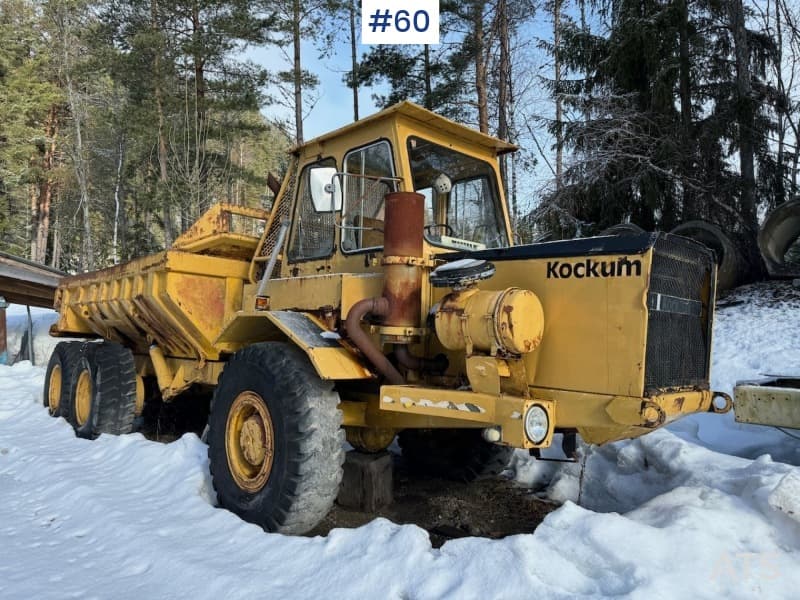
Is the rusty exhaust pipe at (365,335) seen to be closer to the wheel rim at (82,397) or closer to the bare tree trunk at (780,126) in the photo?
the wheel rim at (82,397)

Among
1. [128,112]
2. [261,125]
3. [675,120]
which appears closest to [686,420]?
[675,120]

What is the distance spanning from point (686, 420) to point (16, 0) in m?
33.3

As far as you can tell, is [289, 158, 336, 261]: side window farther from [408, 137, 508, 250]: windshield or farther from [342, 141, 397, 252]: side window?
[408, 137, 508, 250]: windshield

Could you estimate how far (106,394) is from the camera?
21.1ft

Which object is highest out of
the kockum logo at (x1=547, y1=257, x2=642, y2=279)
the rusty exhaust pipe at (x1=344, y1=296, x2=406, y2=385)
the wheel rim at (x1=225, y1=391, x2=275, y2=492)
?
the kockum logo at (x1=547, y1=257, x2=642, y2=279)

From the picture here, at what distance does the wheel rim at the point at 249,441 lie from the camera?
3873 mm

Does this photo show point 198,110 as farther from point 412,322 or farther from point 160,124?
point 412,322

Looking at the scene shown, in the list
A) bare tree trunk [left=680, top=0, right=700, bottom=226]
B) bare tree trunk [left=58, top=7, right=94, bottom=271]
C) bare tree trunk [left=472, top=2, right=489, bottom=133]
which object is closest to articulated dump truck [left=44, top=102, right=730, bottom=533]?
bare tree trunk [left=680, top=0, right=700, bottom=226]

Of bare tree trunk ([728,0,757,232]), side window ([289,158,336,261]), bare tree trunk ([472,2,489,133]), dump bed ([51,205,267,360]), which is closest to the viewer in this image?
side window ([289,158,336,261])

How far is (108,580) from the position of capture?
2957 mm

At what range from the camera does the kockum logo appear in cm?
298

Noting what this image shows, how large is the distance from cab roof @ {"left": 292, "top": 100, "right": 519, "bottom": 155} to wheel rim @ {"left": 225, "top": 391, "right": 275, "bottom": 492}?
197cm

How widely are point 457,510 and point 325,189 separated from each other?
2.50 m

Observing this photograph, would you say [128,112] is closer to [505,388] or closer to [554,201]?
[554,201]
